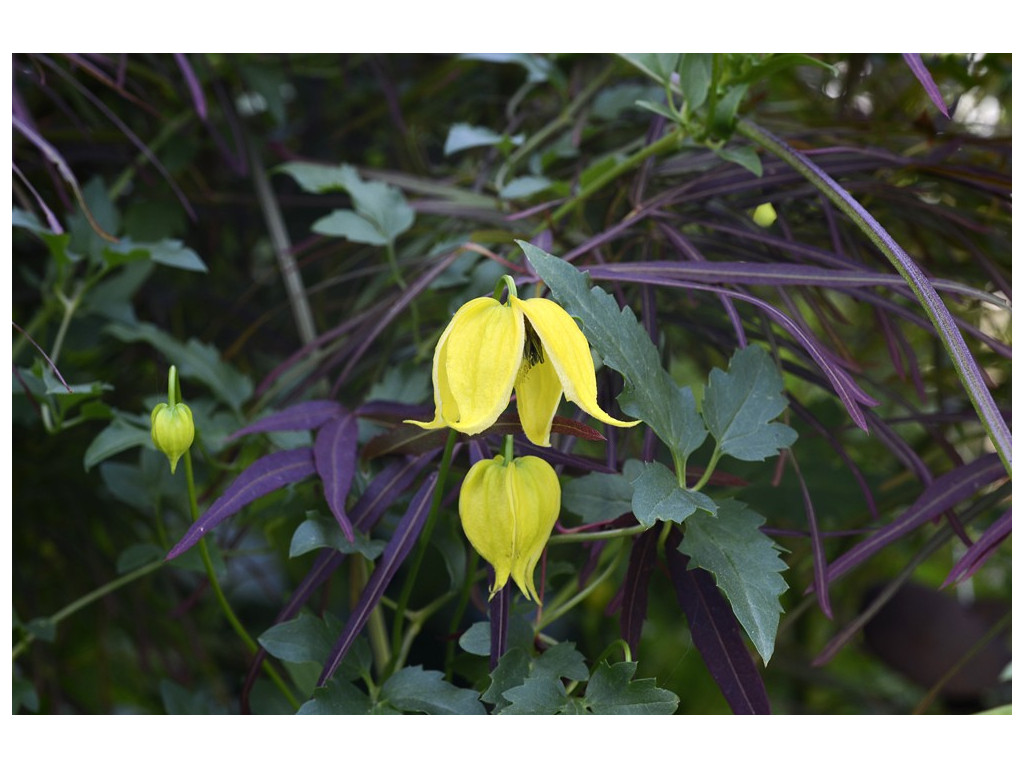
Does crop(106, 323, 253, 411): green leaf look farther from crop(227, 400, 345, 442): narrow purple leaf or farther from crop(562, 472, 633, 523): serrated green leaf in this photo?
crop(562, 472, 633, 523): serrated green leaf

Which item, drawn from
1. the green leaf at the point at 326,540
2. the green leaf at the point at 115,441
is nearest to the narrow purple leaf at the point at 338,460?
the green leaf at the point at 326,540

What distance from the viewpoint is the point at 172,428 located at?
365 mm

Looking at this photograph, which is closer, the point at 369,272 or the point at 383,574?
the point at 383,574

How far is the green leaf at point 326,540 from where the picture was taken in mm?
400

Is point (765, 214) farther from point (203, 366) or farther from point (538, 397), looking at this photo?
point (203, 366)

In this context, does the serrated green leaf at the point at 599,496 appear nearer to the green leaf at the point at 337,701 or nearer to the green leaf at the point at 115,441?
the green leaf at the point at 337,701

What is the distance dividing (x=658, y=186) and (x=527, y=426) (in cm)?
30

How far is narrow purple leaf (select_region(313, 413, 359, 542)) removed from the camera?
41 cm

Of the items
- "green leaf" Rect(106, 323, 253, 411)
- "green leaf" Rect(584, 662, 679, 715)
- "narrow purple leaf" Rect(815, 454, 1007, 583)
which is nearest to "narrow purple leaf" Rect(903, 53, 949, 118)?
"narrow purple leaf" Rect(815, 454, 1007, 583)

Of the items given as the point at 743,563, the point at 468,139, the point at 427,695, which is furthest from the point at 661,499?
the point at 468,139

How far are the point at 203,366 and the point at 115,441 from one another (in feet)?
0.31

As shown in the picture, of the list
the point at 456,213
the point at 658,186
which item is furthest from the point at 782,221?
the point at 456,213

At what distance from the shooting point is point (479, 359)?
331mm

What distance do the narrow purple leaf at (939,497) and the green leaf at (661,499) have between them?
12cm
